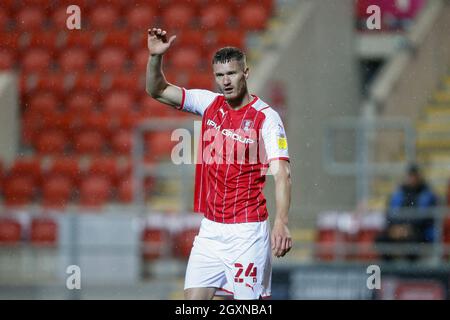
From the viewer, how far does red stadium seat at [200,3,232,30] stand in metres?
13.9

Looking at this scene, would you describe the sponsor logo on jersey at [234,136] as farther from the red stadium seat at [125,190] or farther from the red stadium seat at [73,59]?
the red stadium seat at [73,59]

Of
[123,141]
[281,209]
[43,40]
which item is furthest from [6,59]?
[281,209]

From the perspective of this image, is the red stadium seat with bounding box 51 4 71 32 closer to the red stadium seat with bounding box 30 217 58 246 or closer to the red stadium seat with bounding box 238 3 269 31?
the red stadium seat with bounding box 238 3 269 31

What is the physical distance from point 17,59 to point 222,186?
8.17 meters

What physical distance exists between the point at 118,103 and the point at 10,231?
2.26 m

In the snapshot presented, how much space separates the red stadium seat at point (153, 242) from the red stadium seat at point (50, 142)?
218cm

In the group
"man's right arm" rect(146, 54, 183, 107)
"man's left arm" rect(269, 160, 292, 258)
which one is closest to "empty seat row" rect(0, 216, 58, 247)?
"man's right arm" rect(146, 54, 183, 107)

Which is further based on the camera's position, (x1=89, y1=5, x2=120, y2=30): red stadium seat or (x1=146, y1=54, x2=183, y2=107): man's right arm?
(x1=89, y1=5, x2=120, y2=30): red stadium seat

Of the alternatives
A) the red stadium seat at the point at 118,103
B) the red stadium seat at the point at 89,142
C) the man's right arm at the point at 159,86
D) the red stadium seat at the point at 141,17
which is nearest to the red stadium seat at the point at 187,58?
the red stadium seat at the point at 118,103


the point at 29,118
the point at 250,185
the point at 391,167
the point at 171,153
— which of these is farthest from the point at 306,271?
the point at 29,118

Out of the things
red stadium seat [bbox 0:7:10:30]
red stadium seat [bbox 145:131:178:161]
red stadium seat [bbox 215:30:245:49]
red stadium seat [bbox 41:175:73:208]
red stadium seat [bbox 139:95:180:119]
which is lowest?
red stadium seat [bbox 41:175:73:208]

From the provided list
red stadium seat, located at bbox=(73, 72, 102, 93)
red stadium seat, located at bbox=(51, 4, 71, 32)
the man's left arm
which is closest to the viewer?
the man's left arm

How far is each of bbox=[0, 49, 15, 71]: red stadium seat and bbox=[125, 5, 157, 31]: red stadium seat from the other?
1478mm

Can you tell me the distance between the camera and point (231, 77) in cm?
611
